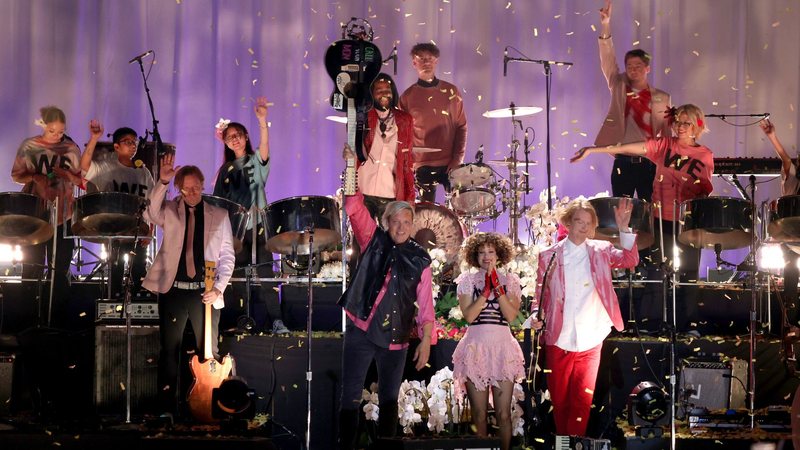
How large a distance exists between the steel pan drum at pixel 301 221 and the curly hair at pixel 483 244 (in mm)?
1175

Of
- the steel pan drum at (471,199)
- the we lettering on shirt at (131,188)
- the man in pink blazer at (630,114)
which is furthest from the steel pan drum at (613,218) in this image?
the we lettering on shirt at (131,188)

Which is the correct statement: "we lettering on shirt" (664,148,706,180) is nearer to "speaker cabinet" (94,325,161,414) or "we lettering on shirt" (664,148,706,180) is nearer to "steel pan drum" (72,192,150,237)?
"steel pan drum" (72,192,150,237)

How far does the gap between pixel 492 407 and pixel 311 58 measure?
195 inches

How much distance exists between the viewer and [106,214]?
22.5ft

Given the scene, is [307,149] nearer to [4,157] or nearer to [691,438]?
[4,157]

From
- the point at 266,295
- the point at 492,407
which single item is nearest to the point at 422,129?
the point at 266,295

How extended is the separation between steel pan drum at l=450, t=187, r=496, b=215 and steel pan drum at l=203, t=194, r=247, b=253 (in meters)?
2.14

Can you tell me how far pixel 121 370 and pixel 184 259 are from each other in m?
1.04

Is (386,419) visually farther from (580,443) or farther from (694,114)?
(694,114)

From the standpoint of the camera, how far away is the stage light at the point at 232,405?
6090mm

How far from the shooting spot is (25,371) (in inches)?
277

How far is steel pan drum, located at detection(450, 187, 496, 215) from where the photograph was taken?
868cm

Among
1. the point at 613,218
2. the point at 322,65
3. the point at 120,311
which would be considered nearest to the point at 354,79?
the point at 613,218

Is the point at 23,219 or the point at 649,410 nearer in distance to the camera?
the point at 649,410
